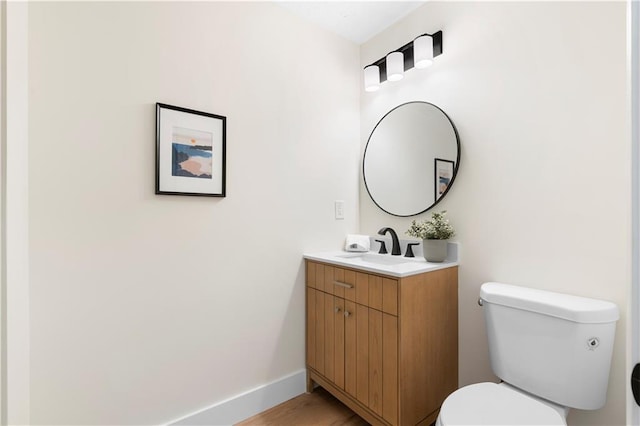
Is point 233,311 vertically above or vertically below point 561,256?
below

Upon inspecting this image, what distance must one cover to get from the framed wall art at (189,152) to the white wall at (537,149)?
47.8 inches

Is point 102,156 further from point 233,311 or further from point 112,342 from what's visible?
point 233,311

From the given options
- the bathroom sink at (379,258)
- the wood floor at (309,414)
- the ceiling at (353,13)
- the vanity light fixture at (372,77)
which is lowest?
the wood floor at (309,414)

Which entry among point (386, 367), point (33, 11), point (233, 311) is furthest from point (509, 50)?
point (33, 11)

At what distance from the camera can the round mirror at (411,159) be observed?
1741 millimetres

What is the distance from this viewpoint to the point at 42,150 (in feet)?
3.90

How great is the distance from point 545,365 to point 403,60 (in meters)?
1.76

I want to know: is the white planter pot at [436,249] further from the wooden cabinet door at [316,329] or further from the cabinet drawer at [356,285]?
the wooden cabinet door at [316,329]

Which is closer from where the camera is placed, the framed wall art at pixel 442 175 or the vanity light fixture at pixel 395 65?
the framed wall art at pixel 442 175

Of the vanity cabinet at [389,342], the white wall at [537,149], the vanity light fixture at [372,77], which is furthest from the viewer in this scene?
the vanity light fixture at [372,77]

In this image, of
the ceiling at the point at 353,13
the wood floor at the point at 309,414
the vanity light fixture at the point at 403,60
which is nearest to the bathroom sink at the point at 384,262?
the wood floor at the point at 309,414

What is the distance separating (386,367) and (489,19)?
1795 millimetres

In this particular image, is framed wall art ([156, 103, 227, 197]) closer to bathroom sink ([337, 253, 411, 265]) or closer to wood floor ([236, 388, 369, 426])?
bathroom sink ([337, 253, 411, 265])

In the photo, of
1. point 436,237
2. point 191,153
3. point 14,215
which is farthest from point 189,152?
point 436,237
